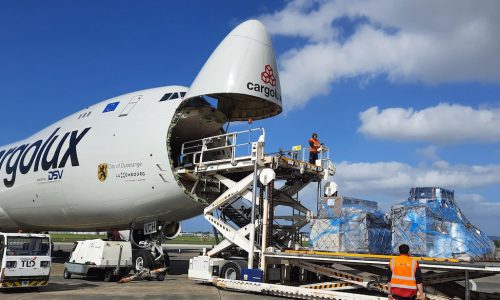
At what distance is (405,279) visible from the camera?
344 inches

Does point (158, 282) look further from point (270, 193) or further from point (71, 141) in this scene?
point (71, 141)

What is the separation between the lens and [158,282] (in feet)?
58.1

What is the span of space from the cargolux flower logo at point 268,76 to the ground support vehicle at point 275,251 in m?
2.20

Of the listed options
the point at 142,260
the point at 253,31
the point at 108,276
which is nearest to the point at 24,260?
the point at 108,276

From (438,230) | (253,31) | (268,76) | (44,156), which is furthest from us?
(44,156)

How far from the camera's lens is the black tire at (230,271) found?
52.3ft

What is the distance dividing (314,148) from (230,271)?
5850 mm

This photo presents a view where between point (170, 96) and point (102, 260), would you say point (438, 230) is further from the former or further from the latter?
point (102, 260)

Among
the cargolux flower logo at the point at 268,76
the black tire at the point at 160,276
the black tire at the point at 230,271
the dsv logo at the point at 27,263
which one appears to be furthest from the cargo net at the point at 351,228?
the dsv logo at the point at 27,263

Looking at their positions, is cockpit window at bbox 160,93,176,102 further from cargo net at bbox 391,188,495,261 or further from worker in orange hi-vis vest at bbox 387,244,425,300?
worker in orange hi-vis vest at bbox 387,244,425,300

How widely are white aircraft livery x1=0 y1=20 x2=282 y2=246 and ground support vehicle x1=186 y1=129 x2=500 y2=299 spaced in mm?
1028

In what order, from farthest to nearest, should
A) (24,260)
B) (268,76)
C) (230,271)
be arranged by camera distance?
(268,76)
(230,271)
(24,260)

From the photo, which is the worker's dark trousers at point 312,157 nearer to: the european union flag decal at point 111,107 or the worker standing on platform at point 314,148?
the worker standing on platform at point 314,148

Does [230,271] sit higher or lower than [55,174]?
lower
